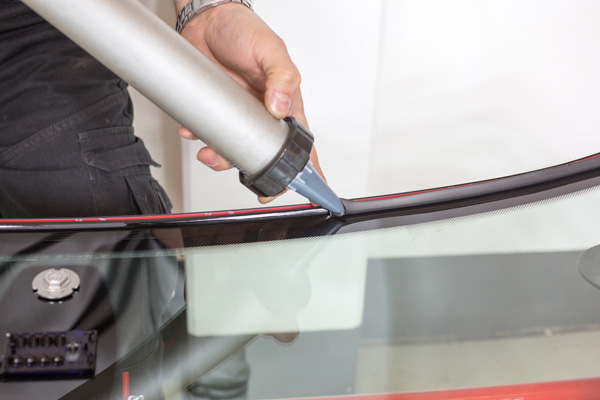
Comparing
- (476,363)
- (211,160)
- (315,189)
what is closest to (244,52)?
(211,160)

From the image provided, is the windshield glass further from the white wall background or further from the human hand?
the white wall background

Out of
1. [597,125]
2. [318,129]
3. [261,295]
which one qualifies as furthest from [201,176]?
[597,125]

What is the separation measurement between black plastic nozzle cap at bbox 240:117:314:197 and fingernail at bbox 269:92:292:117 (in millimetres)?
11

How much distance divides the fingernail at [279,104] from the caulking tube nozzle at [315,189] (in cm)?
5

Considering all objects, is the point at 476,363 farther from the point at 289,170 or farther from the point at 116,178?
the point at 116,178

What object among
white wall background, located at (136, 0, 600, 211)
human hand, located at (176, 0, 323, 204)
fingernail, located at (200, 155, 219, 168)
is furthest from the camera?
white wall background, located at (136, 0, 600, 211)

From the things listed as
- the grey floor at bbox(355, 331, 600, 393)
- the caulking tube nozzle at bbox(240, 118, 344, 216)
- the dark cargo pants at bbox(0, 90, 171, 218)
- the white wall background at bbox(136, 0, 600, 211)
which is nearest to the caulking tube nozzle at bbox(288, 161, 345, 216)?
the caulking tube nozzle at bbox(240, 118, 344, 216)

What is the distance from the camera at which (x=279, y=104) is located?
54cm

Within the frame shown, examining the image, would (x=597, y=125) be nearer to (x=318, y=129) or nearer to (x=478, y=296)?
(x=318, y=129)

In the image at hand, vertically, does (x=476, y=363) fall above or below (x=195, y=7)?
below

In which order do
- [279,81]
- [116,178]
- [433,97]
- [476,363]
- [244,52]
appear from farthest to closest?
[433,97] → [116,178] → [244,52] → [279,81] → [476,363]

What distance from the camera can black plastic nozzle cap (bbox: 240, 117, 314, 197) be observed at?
507 millimetres

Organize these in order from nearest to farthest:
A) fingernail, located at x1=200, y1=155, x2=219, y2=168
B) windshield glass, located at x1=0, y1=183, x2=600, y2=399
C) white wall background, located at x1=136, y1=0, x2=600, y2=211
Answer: windshield glass, located at x1=0, y1=183, x2=600, y2=399, fingernail, located at x1=200, y1=155, x2=219, y2=168, white wall background, located at x1=136, y1=0, x2=600, y2=211

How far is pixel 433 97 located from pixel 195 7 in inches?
33.9
